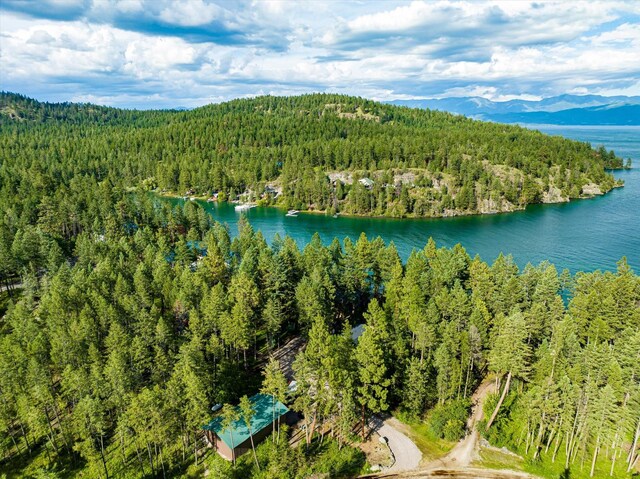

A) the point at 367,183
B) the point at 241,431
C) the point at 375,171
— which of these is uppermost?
the point at 375,171

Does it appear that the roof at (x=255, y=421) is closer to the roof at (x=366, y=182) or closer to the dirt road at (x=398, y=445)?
the dirt road at (x=398, y=445)

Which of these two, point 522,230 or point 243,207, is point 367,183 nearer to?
point 243,207

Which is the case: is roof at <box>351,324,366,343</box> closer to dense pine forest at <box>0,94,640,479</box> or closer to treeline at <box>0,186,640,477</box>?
dense pine forest at <box>0,94,640,479</box>

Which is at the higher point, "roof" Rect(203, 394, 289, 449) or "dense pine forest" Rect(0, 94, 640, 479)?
"dense pine forest" Rect(0, 94, 640, 479)

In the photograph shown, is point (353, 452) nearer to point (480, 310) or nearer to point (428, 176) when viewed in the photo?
point (480, 310)

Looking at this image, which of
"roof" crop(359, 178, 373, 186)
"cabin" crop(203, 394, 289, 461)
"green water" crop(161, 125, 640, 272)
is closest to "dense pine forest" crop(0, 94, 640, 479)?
"cabin" crop(203, 394, 289, 461)

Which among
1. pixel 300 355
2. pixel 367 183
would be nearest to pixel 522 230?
pixel 367 183

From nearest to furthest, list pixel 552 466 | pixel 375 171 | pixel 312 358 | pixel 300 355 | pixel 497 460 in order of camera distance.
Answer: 1. pixel 300 355
2. pixel 552 466
3. pixel 497 460
4. pixel 312 358
5. pixel 375 171
